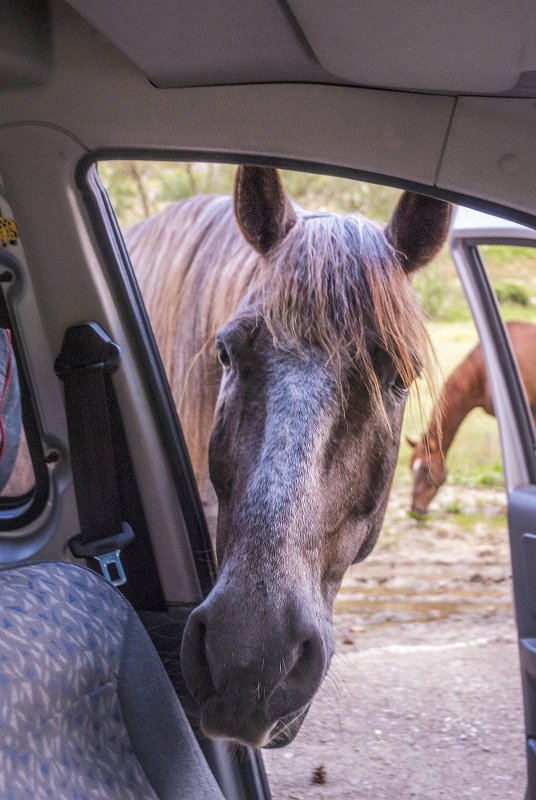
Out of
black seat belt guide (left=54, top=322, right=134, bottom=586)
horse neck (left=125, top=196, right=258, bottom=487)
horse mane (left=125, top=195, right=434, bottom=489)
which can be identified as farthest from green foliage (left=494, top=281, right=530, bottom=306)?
black seat belt guide (left=54, top=322, right=134, bottom=586)

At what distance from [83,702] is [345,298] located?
82 cm

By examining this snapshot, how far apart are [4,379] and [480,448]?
695 centimetres

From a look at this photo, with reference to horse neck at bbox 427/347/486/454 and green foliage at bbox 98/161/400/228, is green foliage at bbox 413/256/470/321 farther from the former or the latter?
green foliage at bbox 98/161/400/228

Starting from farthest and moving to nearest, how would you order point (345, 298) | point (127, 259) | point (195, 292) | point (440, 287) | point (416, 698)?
point (440, 287) → point (416, 698) → point (195, 292) → point (127, 259) → point (345, 298)

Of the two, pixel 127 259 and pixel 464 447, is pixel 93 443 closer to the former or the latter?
pixel 127 259

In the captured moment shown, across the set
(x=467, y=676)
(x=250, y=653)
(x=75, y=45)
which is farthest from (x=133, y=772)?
(x=467, y=676)

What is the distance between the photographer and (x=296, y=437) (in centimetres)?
117

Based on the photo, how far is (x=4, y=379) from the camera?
1270 mm

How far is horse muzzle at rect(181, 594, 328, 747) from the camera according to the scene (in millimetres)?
1001

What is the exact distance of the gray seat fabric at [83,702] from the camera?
3.01 feet

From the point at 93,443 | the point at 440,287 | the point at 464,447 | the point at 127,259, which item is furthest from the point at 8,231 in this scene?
the point at 464,447

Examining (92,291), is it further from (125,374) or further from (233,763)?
(233,763)

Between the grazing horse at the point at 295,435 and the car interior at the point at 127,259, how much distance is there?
0.45ft

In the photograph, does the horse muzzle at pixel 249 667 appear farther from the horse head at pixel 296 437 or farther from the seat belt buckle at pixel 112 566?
the seat belt buckle at pixel 112 566
